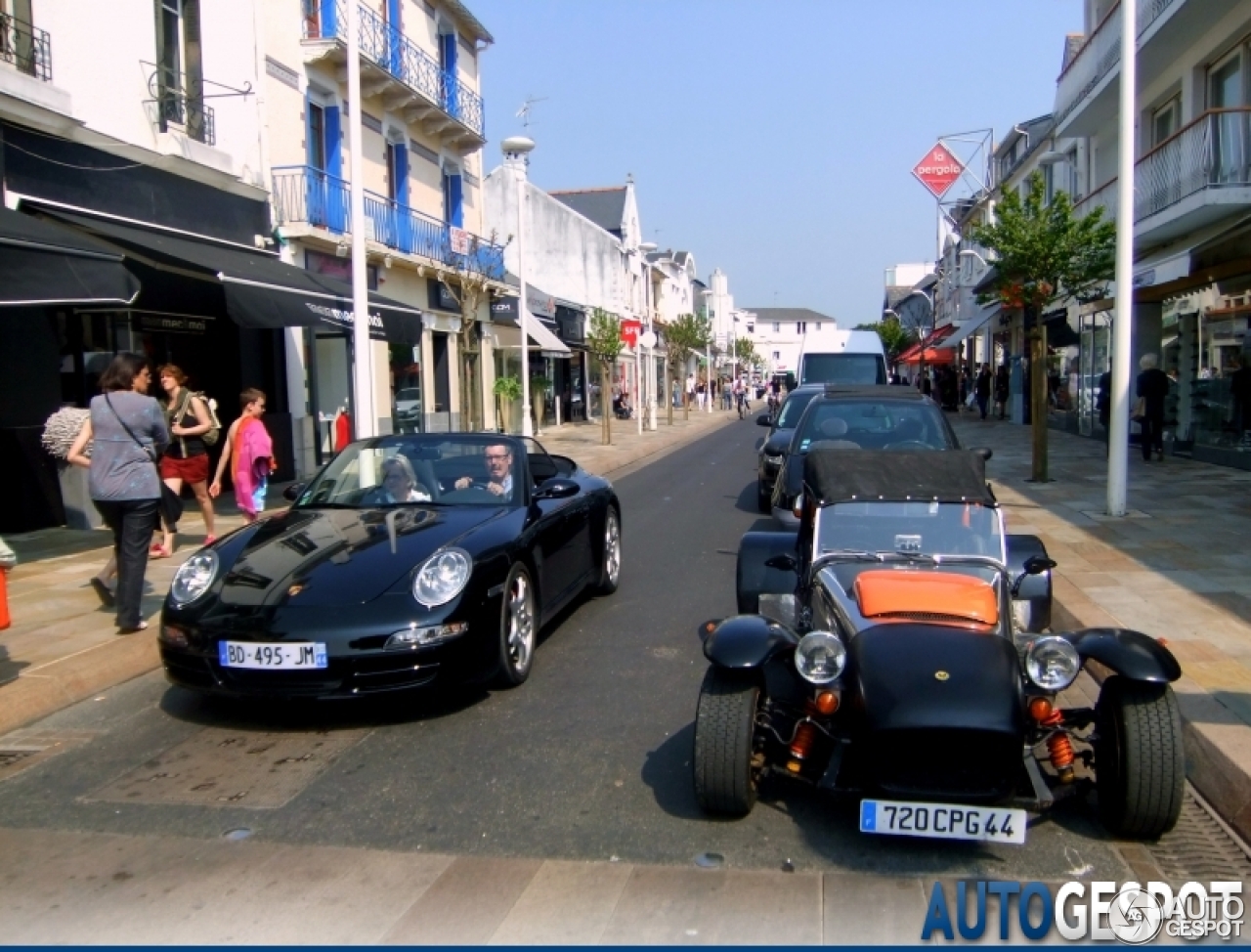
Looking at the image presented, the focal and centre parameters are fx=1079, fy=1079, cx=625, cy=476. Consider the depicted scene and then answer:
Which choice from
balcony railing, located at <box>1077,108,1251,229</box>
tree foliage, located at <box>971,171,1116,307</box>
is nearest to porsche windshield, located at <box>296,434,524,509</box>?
tree foliage, located at <box>971,171,1116,307</box>

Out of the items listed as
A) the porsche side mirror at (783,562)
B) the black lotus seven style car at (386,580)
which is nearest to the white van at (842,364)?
the black lotus seven style car at (386,580)

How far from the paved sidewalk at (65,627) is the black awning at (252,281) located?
2.48m

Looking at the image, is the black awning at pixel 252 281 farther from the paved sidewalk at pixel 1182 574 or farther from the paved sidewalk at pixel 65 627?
the paved sidewalk at pixel 1182 574

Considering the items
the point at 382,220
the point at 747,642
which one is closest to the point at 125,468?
the point at 747,642

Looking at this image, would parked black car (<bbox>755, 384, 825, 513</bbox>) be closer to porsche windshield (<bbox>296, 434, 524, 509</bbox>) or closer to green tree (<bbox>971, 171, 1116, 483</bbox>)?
green tree (<bbox>971, 171, 1116, 483</bbox>)

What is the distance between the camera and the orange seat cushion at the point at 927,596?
4242 millimetres

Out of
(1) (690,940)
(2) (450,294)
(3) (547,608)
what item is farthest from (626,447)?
(1) (690,940)

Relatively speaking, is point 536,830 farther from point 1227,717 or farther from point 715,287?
point 715,287

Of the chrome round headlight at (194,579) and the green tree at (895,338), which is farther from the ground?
the green tree at (895,338)

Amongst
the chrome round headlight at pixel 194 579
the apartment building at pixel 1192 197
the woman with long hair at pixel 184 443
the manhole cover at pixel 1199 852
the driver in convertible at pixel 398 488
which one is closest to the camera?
the manhole cover at pixel 1199 852

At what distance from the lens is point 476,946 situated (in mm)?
3348

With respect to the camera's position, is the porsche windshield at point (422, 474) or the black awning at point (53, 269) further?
the black awning at point (53, 269)

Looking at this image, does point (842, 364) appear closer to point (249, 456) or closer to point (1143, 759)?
point (249, 456)

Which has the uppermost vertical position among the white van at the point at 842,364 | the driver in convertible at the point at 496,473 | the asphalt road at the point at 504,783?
the white van at the point at 842,364
